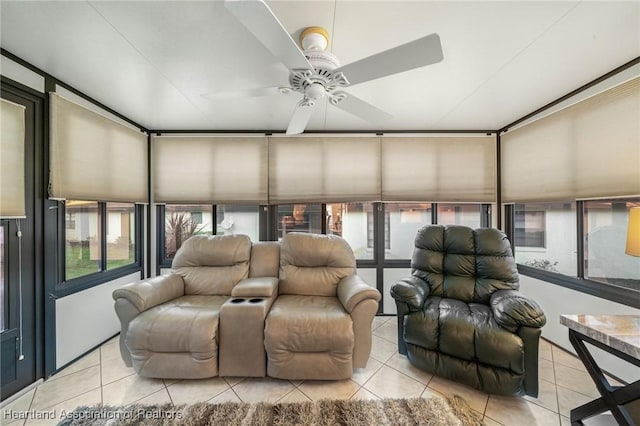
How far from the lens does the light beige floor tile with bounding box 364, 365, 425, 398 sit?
1.70 meters

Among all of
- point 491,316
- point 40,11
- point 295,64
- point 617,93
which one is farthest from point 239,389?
point 617,93

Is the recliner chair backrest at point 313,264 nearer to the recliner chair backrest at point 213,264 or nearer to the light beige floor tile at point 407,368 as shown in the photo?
the recliner chair backrest at point 213,264

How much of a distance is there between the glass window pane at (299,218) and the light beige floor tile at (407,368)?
164 centimetres

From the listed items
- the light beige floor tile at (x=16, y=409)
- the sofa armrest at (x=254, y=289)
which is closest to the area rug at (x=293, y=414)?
the light beige floor tile at (x=16, y=409)

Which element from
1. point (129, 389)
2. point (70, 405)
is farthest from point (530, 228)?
point (70, 405)

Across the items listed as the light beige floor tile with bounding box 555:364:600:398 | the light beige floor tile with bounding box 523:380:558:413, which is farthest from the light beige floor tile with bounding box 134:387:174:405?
the light beige floor tile with bounding box 555:364:600:398

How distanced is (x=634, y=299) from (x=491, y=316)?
3.50 feet

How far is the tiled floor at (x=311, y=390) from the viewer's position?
1.58 m

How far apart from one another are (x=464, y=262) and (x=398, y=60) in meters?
1.93

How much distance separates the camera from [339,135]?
119 inches

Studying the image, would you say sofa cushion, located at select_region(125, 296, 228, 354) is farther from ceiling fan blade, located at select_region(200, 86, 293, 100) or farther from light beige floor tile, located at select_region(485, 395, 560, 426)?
light beige floor tile, located at select_region(485, 395, 560, 426)

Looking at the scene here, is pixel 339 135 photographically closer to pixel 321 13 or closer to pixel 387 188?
pixel 387 188

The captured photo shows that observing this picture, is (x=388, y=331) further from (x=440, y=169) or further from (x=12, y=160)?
(x=12, y=160)

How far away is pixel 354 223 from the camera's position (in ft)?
10.4
